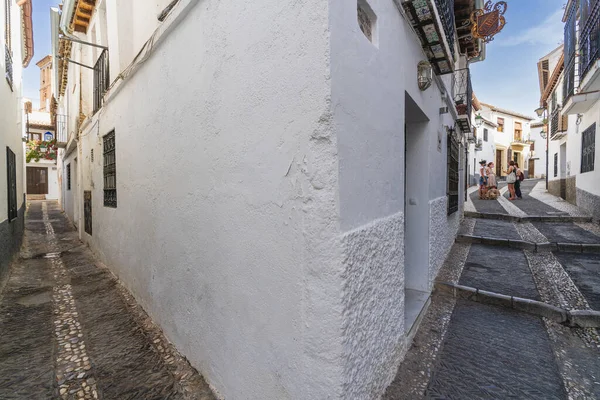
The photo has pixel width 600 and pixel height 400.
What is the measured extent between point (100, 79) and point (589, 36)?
11095 millimetres

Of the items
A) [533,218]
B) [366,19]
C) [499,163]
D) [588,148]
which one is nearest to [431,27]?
[366,19]

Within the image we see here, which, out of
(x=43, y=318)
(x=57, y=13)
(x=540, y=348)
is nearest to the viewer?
(x=540, y=348)

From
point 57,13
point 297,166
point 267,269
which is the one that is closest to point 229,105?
point 297,166

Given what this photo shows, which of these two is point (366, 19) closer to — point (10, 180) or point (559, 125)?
point (10, 180)

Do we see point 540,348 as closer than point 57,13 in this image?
Yes

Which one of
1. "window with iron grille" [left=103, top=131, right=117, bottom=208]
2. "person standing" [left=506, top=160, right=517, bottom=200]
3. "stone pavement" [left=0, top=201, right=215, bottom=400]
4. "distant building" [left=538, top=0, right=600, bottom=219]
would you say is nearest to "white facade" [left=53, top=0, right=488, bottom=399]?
"stone pavement" [left=0, top=201, right=215, bottom=400]

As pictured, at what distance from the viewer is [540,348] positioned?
2900mm

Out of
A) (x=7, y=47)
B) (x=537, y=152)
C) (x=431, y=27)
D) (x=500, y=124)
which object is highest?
(x=500, y=124)

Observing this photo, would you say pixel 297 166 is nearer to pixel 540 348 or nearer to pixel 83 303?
pixel 540 348

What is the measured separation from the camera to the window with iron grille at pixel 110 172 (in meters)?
5.22

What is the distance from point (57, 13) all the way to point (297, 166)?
34.0ft

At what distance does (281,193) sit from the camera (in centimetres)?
175

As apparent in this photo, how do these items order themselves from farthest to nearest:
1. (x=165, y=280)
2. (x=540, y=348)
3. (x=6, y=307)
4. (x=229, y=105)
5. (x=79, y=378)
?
(x=6, y=307) → (x=165, y=280) → (x=540, y=348) → (x=79, y=378) → (x=229, y=105)

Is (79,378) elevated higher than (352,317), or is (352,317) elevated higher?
(352,317)
